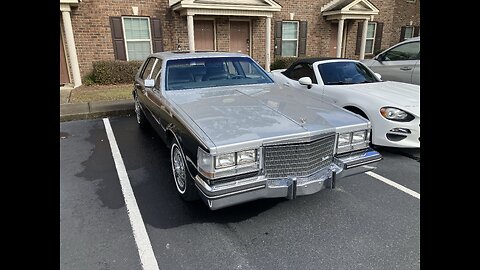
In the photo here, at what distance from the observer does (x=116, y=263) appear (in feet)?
7.52

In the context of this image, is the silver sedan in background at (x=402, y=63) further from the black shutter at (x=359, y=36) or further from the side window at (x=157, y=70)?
the black shutter at (x=359, y=36)

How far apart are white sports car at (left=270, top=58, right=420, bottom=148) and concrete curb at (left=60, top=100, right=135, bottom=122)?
3875mm

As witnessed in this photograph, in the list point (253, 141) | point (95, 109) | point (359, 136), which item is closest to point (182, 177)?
point (253, 141)

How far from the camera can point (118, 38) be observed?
9.97 metres

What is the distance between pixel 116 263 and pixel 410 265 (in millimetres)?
2311

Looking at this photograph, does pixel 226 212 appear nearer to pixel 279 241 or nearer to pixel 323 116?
pixel 279 241

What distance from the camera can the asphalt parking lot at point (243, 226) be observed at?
2330 mm

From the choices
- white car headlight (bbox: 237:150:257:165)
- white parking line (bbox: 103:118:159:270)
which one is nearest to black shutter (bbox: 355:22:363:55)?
white parking line (bbox: 103:118:159:270)

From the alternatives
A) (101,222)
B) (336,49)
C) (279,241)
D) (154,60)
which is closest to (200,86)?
(154,60)

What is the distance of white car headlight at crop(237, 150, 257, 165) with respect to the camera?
2387 millimetres

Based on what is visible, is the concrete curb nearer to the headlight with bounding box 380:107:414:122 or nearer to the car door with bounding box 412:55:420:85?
the headlight with bounding box 380:107:414:122

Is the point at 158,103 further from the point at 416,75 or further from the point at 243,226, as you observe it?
the point at 416,75

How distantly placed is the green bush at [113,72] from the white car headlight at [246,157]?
8.70 meters

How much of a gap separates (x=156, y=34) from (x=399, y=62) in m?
7.88
